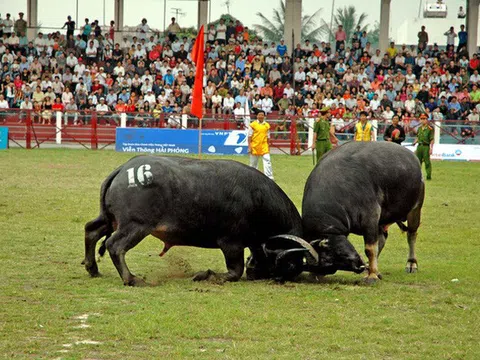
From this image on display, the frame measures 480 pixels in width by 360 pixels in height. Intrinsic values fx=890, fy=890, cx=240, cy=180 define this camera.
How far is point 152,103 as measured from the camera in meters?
34.9

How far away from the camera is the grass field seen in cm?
682

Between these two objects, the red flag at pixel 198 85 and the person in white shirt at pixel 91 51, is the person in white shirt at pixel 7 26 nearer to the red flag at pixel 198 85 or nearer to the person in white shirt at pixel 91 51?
the person in white shirt at pixel 91 51

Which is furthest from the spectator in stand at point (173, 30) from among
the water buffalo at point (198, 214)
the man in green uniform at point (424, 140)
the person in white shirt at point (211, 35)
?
the water buffalo at point (198, 214)

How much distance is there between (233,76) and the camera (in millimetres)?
37125

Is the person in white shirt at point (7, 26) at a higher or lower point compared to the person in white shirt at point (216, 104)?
higher

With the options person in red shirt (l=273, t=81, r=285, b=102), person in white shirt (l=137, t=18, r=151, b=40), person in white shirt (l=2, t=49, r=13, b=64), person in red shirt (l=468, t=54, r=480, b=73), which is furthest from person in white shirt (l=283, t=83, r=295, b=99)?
person in white shirt (l=2, t=49, r=13, b=64)

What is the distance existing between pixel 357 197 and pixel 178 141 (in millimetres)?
21781

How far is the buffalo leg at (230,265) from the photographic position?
959 cm

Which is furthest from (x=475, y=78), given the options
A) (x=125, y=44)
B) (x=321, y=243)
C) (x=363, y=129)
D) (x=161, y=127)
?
(x=321, y=243)

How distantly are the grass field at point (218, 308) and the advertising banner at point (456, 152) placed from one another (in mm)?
19151

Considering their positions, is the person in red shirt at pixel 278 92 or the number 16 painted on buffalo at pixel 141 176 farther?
the person in red shirt at pixel 278 92

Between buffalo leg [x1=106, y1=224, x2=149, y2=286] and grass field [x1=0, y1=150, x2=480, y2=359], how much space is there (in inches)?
7.6

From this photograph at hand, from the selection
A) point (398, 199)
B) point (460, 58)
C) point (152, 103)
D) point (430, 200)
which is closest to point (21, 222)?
point (398, 199)

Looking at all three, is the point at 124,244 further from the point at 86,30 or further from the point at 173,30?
the point at 173,30
